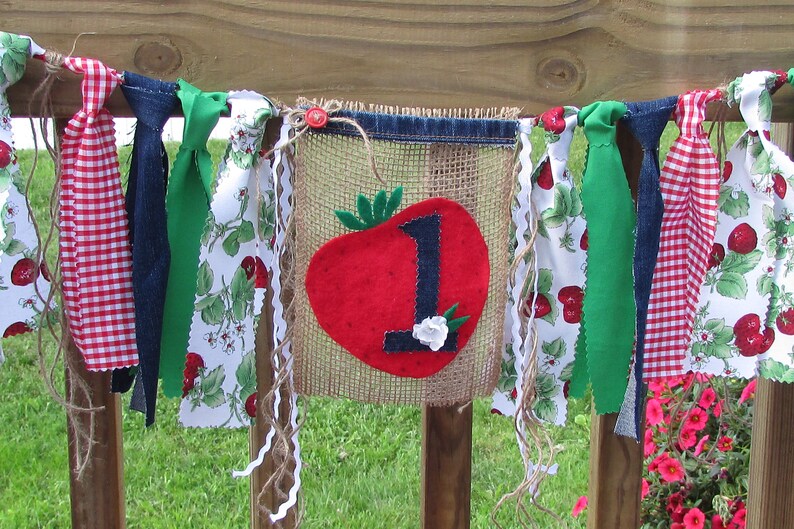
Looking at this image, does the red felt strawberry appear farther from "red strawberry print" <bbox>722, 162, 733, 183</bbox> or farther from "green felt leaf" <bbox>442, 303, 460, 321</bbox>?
"red strawberry print" <bbox>722, 162, 733, 183</bbox>

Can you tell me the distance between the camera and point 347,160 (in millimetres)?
1030

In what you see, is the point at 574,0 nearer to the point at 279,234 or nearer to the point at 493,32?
the point at 493,32

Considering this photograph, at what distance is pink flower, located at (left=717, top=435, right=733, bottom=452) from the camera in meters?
1.72

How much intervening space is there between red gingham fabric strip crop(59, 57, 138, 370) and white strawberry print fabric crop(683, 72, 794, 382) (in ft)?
2.43

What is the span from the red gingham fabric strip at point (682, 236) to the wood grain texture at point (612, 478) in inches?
6.9

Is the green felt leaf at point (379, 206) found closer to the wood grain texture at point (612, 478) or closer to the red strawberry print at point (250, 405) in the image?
the red strawberry print at point (250, 405)

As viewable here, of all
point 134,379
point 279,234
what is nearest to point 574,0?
point 279,234

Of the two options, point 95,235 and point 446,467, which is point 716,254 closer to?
point 446,467

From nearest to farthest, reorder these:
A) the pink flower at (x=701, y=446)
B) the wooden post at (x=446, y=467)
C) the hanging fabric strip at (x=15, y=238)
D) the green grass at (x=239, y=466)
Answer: the hanging fabric strip at (x=15, y=238)
the wooden post at (x=446, y=467)
the pink flower at (x=701, y=446)
the green grass at (x=239, y=466)

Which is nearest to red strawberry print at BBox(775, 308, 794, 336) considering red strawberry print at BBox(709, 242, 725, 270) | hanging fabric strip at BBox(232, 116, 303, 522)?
red strawberry print at BBox(709, 242, 725, 270)

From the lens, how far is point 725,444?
1.74m

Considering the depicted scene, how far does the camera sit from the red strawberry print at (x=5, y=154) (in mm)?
A: 967

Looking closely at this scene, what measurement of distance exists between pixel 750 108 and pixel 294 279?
1.98ft

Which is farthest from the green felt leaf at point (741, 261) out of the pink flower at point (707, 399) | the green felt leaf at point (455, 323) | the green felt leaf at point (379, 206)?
the pink flower at point (707, 399)
